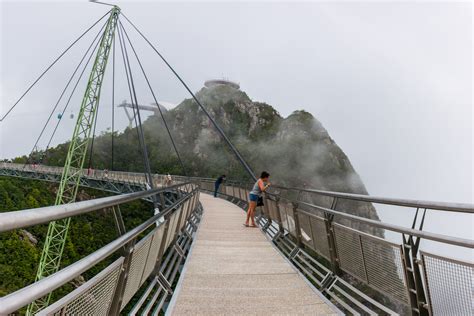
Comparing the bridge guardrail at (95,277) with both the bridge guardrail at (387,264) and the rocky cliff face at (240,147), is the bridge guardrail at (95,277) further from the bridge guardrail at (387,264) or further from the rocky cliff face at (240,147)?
the rocky cliff face at (240,147)

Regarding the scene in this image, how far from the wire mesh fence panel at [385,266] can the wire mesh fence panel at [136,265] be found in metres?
2.36

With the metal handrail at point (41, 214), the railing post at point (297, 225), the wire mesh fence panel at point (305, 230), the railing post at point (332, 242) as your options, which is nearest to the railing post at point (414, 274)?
the railing post at point (332, 242)

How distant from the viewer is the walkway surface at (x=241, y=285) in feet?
12.1

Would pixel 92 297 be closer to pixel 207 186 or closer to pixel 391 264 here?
pixel 391 264

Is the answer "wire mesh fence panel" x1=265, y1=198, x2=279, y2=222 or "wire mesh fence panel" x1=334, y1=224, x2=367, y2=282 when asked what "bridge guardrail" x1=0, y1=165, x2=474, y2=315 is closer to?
"wire mesh fence panel" x1=334, y1=224, x2=367, y2=282

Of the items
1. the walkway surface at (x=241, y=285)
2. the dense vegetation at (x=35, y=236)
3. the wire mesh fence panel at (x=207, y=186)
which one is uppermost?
the walkway surface at (x=241, y=285)

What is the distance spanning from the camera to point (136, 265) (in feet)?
9.55

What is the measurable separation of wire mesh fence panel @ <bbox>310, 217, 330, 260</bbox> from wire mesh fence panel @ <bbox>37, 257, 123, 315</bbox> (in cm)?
320

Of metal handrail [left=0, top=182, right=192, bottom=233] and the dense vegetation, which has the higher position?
metal handrail [left=0, top=182, right=192, bottom=233]

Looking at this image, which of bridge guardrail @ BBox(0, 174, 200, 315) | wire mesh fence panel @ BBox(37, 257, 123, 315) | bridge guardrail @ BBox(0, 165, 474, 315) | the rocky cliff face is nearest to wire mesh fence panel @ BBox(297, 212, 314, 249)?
bridge guardrail @ BBox(0, 165, 474, 315)

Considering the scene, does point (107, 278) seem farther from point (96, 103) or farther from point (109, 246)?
point (96, 103)

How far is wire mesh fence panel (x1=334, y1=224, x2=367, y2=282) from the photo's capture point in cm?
366

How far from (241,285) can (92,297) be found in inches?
Result: 116

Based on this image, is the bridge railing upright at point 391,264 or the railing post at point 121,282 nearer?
the bridge railing upright at point 391,264
